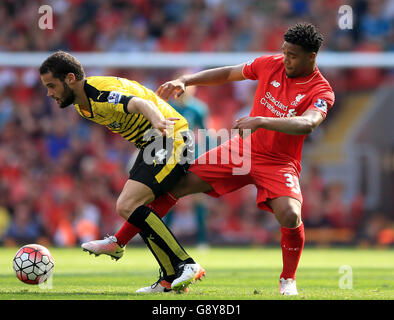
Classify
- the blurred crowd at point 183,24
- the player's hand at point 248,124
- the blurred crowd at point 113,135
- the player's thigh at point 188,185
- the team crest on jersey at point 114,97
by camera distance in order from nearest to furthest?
the player's hand at point 248,124 < the team crest on jersey at point 114,97 < the player's thigh at point 188,185 < the blurred crowd at point 113,135 < the blurred crowd at point 183,24

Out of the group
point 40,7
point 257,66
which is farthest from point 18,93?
point 257,66

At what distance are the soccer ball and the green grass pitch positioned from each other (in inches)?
4.0

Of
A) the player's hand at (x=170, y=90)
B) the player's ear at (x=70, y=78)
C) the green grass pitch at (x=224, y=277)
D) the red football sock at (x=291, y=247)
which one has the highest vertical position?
the player's ear at (x=70, y=78)

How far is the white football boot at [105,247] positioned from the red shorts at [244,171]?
90cm

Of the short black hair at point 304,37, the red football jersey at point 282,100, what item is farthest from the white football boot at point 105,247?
the short black hair at point 304,37

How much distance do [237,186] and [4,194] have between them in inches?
355

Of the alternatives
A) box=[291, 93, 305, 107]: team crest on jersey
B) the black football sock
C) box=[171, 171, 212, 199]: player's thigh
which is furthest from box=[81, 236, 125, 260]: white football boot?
box=[291, 93, 305, 107]: team crest on jersey

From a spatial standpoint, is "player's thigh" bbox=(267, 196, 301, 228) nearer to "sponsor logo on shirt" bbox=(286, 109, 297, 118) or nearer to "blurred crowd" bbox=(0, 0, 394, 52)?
"sponsor logo on shirt" bbox=(286, 109, 297, 118)

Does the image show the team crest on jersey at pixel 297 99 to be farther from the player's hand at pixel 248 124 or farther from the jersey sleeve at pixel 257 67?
the player's hand at pixel 248 124

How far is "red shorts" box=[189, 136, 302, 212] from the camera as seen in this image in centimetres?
612

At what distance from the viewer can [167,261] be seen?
606cm

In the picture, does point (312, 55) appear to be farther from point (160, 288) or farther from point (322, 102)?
point (160, 288)

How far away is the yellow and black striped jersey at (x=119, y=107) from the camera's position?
585 centimetres
